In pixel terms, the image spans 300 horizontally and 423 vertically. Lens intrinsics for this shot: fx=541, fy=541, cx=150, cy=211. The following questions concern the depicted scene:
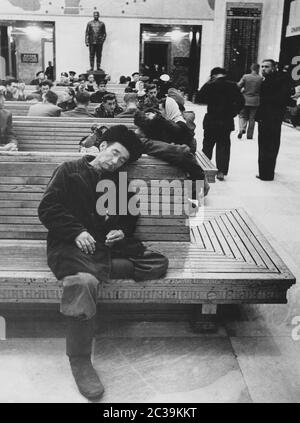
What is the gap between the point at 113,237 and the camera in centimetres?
325

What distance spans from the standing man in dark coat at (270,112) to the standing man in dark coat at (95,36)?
12712 millimetres

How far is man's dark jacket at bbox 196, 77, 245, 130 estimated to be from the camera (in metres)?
7.63

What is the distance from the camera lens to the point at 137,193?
384 centimetres

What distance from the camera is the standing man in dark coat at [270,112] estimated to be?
774 cm

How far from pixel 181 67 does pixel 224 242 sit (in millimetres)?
19257

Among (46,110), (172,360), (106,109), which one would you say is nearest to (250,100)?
(106,109)

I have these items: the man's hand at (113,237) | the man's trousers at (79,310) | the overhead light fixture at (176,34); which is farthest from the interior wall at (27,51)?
the man's trousers at (79,310)

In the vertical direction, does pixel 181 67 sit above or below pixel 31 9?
below

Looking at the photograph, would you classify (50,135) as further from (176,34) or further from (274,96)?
(176,34)

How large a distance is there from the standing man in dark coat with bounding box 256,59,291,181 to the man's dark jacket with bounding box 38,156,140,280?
496cm

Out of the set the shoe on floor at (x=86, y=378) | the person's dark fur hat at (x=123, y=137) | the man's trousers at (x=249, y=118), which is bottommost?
the shoe on floor at (x=86, y=378)

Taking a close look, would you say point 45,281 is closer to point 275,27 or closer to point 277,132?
point 277,132

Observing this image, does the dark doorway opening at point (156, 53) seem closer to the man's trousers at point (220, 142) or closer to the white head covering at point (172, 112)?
the man's trousers at point (220, 142)
